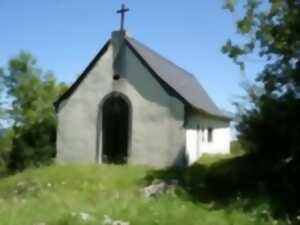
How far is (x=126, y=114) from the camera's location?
26516 mm

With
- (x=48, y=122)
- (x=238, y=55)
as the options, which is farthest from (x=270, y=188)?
(x=48, y=122)

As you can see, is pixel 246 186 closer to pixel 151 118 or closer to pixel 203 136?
pixel 151 118

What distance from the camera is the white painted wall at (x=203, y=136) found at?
1024 inches

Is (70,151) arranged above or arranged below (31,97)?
below

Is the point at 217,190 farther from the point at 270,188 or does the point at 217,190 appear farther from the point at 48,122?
the point at 48,122

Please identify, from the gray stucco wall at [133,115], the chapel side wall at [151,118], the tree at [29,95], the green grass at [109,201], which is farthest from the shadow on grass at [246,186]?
the tree at [29,95]

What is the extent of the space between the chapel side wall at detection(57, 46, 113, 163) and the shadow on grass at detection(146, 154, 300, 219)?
5.99 meters

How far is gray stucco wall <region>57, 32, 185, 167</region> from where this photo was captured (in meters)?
25.1

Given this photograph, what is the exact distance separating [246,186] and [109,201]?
16.8 ft

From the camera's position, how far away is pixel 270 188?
1659 centimetres

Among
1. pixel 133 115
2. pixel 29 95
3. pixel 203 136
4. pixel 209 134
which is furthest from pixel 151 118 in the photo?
pixel 29 95

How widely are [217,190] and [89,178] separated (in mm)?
5914

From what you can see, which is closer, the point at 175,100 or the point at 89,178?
the point at 89,178

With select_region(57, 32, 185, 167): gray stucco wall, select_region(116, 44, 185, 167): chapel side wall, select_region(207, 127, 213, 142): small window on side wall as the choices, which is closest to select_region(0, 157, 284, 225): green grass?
select_region(116, 44, 185, 167): chapel side wall
